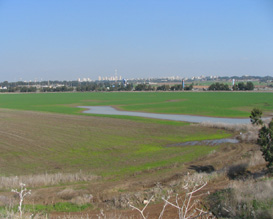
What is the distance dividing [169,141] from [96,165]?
39.9 ft

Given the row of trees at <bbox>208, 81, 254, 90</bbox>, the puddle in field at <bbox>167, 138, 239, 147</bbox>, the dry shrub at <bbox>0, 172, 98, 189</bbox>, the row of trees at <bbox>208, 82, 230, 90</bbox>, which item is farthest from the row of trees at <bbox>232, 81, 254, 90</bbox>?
the dry shrub at <bbox>0, 172, 98, 189</bbox>

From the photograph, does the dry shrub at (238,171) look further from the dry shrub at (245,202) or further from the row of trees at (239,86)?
the row of trees at (239,86)

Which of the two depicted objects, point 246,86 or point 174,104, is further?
point 246,86

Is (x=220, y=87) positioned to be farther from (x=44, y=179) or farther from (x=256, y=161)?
(x=44, y=179)

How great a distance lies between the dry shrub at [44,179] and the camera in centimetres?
1681

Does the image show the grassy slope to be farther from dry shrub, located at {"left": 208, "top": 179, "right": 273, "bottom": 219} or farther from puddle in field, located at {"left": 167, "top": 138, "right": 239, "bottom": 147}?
dry shrub, located at {"left": 208, "top": 179, "right": 273, "bottom": 219}

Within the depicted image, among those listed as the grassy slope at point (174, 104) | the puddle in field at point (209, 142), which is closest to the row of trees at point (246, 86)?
the grassy slope at point (174, 104)

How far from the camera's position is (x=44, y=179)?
1775 centimetres

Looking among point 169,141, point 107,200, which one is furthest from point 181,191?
point 169,141

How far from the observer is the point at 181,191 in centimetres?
1423

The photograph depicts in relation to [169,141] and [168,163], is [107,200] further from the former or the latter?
[169,141]

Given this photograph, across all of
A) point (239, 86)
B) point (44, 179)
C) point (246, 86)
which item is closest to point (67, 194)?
point (44, 179)

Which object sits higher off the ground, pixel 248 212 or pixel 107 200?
pixel 248 212

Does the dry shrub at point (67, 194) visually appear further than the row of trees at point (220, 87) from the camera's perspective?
No
